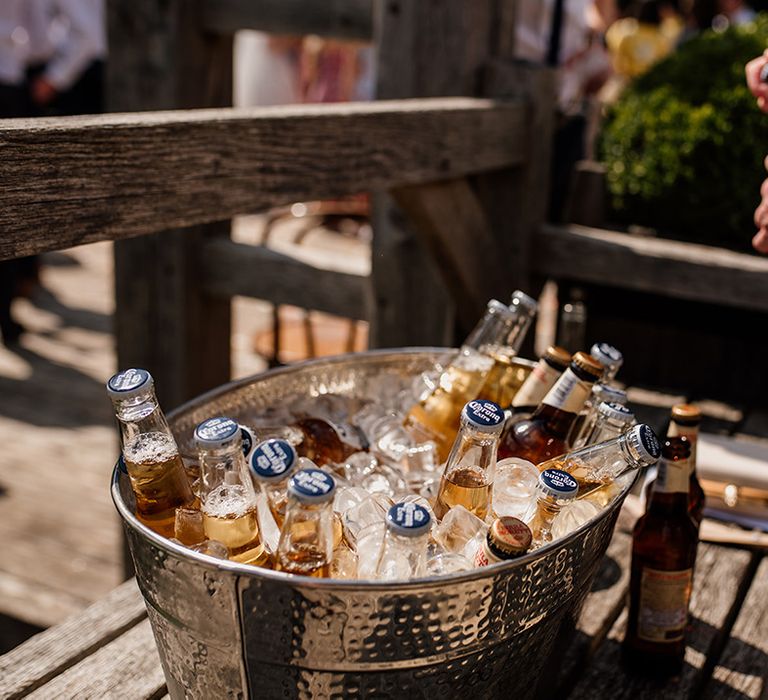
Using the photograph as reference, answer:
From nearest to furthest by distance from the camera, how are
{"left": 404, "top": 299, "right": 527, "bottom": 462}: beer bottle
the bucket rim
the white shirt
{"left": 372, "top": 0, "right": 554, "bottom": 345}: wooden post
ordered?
1. the bucket rim
2. {"left": 404, "top": 299, "right": 527, "bottom": 462}: beer bottle
3. {"left": 372, "top": 0, "right": 554, "bottom": 345}: wooden post
4. the white shirt

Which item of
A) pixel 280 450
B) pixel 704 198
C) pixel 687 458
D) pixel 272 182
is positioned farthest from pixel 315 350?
pixel 280 450

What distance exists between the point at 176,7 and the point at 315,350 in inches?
55.7

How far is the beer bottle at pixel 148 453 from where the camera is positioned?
105 cm

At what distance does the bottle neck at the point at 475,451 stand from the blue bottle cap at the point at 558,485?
0.08 meters

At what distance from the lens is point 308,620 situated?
89cm

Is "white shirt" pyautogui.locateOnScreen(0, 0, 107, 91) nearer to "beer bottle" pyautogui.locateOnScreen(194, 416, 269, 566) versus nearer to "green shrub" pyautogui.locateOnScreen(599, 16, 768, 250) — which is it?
"green shrub" pyautogui.locateOnScreen(599, 16, 768, 250)

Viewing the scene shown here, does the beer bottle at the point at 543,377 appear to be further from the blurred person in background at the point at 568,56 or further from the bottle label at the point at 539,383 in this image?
the blurred person in background at the point at 568,56

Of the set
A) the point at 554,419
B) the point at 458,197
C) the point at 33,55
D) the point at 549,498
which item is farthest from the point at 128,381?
the point at 33,55

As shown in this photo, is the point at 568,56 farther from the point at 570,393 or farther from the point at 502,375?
the point at 570,393

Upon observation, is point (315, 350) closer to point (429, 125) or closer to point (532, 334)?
point (532, 334)

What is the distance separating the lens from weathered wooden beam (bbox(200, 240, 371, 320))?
2.81m

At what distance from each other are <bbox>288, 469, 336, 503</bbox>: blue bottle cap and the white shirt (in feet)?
13.5

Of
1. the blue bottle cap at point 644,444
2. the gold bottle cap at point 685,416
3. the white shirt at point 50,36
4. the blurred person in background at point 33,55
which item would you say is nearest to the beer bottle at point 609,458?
the blue bottle cap at point 644,444

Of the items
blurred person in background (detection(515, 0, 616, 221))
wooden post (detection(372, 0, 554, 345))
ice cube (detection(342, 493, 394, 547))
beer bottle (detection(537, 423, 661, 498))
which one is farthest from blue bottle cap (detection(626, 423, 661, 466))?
blurred person in background (detection(515, 0, 616, 221))
